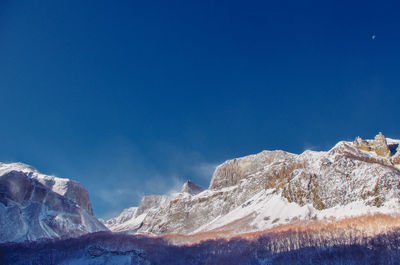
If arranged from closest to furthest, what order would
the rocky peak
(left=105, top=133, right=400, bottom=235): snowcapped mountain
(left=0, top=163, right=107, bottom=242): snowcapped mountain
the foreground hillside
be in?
the foreground hillside
(left=105, top=133, right=400, bottom=235): snowcapped mountain
the rocky peak
(left=0, top=163, right=107, bottom=242): snowcapped mountain

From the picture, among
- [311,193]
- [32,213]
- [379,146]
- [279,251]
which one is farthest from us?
[32,213]

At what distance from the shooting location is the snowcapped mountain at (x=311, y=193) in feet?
244

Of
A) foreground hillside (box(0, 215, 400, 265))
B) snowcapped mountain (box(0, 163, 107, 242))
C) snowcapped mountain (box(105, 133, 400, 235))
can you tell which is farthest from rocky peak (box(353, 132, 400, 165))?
snowcapped mountain (box(0, 163, 107, 242))

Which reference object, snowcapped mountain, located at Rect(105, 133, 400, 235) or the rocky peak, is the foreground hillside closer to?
snowcapped mountain, located at Rect(105, 133, 400, 235)

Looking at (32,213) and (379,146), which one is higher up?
(379,146)

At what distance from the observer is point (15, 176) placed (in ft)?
475

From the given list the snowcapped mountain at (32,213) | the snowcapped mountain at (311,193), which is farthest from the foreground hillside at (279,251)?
the snowcapped mountain at (32,213)

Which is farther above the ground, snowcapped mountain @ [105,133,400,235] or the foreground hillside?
snowcapped mountain @ [105,133,400,235]

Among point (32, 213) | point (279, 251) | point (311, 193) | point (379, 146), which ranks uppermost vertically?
point (379, 146)

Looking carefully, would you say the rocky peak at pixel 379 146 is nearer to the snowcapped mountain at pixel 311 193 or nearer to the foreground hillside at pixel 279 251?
the snowcapped mountain at pixel 311 193

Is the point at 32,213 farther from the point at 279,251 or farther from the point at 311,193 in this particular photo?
the point at 311,193

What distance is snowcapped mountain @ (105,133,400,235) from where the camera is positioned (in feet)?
244

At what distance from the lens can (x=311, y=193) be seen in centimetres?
9169

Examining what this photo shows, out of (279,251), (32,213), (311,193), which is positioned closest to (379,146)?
(311,193)
